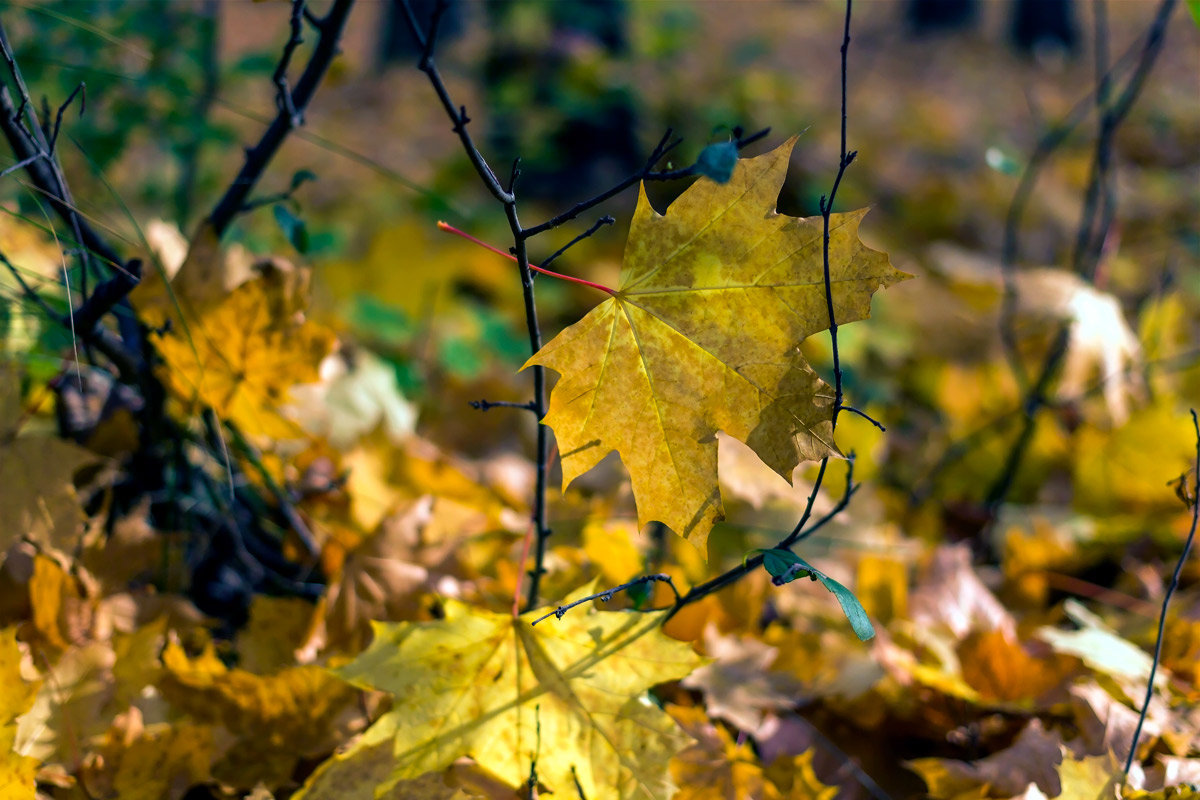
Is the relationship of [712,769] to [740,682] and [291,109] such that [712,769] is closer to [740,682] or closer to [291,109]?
[740,682]

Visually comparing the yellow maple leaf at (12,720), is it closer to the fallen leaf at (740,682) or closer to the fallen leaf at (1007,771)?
the fallen leaf at (740,682)

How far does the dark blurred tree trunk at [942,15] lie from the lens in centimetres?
865

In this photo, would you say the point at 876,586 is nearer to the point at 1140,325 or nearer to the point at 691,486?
the point at 691,486

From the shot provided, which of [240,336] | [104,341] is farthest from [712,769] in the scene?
[104,341]

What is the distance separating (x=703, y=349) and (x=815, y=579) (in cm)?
19

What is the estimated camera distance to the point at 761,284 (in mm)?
590

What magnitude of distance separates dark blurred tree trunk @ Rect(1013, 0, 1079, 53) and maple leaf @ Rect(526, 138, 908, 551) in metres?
9.21

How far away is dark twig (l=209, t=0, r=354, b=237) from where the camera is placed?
0.77 m

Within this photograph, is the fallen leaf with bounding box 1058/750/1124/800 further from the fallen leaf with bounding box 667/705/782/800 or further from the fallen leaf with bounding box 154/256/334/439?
the fallen leaf with bounding box 154/256/334/439

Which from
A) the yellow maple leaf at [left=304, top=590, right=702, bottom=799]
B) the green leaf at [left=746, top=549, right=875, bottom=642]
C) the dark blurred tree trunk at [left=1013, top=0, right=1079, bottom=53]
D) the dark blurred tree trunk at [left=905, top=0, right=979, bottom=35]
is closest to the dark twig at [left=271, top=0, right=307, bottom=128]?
the yellow maple leaf at [left=304, top=590, right=702, bottom=799]

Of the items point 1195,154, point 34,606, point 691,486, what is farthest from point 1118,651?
point 1195,154

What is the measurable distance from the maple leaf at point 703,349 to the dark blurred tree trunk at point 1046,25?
9207 millimetres

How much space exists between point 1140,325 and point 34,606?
85.0 inches

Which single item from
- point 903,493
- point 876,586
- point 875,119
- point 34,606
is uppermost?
point 875,119
